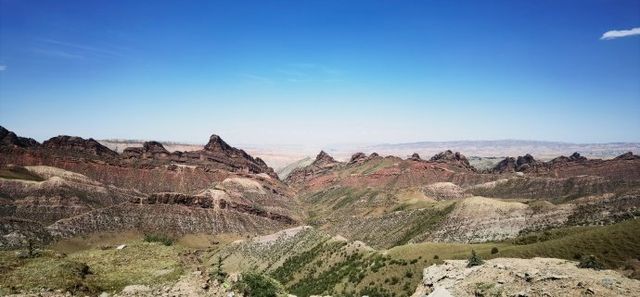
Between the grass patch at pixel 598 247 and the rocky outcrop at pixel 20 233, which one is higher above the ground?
the grass patch at pixel 598 247

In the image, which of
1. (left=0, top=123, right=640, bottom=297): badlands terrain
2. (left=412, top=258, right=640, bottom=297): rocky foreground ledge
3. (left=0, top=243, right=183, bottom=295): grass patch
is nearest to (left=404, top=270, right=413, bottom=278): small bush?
(left=0, top=123, right=640, bottom=297): badlands terrain

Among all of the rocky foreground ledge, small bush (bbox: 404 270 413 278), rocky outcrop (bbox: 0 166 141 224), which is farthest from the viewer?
rocky outcrop (bbox: 0 166 141 224)

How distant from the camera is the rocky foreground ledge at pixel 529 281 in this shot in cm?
2533

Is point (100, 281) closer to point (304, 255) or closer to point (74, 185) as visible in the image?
point (304, 255)

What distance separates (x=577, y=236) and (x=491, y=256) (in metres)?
8.99

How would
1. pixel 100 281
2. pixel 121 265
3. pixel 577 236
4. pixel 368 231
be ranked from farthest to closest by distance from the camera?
pixel 368 231
pixel 577 236
pixel 121 265
pixel 100 281

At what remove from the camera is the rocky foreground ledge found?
83.1ft

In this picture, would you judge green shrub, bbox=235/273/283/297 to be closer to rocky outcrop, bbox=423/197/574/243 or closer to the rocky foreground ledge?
the rocky foreground ledge

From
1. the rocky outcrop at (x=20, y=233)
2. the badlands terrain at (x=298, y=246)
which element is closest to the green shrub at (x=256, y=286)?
the badlands terrain at (x=298, y=246)

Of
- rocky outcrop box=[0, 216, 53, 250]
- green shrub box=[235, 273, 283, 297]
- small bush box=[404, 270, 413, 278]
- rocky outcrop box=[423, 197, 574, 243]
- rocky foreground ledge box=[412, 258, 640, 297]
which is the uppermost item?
rocky foreground ledge box=[412, 258, 640, 297]

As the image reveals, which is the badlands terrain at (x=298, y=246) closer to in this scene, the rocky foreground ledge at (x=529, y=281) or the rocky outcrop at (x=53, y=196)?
the rocky foreground ledge at (x=529, y=281)

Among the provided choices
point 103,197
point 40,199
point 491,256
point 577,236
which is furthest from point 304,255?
point 103,197

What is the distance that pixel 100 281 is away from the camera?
33.8 meters

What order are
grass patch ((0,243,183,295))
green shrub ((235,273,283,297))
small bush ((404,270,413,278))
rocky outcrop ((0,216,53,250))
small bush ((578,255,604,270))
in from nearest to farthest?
small bush ((578,255,604,270)) < grass patch ((0,243,183,295)) < green shrub ((235,273,283,297)) < small bush ((404,270,413,278)) < rocky outcrop ((0,216,53,250))
